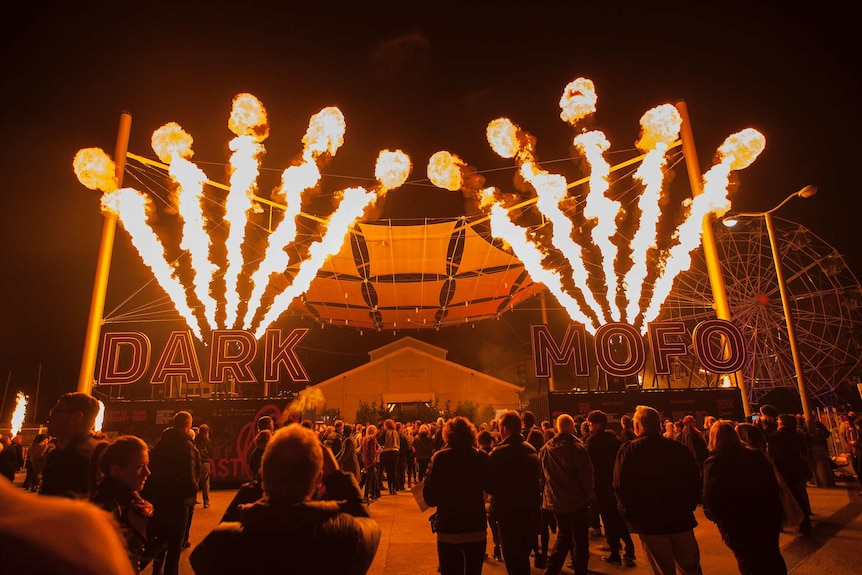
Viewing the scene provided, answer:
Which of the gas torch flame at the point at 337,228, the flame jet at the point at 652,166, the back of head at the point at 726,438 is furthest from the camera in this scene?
Result: the gas torch flame at the point at 337,228

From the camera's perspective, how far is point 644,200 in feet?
49.2

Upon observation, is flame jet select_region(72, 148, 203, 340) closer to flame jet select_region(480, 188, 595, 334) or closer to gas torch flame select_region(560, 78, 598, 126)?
flame jet select_region(480, 188, 595, 334)

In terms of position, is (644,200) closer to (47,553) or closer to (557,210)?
(557,210)

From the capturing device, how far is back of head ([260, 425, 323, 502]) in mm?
2203

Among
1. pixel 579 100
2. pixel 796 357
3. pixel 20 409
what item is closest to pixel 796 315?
pixel 796 357

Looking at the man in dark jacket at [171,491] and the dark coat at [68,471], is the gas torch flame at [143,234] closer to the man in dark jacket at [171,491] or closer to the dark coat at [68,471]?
the man in dark jacket at [171,491]

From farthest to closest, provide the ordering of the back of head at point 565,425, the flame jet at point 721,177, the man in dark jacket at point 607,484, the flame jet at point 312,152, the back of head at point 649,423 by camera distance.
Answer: the flame jet at point 312,152, the flame jet at point 721,177, the man in dark jacket at point 607,484, the back of head at point 565,425, the back of head at point 649,423

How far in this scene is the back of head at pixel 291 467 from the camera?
2.20 m

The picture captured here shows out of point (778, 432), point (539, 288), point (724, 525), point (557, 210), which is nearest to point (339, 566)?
point (724, 525)

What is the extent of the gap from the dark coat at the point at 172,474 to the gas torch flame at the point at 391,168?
402 inches

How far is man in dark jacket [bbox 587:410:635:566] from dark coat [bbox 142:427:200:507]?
5369 mm

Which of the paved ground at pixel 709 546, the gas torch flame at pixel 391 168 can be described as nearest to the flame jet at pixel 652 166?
the gas torch flame at pixel 391 168

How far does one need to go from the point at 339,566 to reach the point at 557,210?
15011 mm

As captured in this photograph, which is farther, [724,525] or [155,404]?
[155,404]
